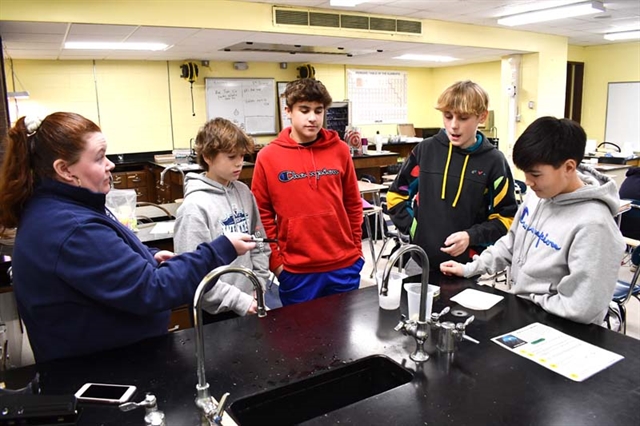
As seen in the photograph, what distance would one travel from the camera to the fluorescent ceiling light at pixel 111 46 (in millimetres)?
5237

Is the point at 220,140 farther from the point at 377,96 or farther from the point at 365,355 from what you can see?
the point at 377,96

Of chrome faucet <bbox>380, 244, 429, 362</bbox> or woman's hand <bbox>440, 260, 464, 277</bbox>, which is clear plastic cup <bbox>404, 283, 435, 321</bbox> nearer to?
chrome faucet <bbox>380, 244, 429, 362</bbox>

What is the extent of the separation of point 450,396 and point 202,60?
707 centimetres

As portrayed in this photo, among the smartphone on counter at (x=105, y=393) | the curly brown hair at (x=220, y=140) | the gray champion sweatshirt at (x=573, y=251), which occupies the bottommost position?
→ the smartphone on counter at (x=105, y=393)

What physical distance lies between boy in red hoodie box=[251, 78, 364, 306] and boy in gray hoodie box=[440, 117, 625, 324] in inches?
28.8

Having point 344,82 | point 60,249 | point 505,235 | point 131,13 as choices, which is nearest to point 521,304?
point 505,235

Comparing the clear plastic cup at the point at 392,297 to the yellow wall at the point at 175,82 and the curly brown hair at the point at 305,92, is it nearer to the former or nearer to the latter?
the curly brown hair at the point at 305,92

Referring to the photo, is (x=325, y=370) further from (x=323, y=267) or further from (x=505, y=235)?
(x=505, y=235)

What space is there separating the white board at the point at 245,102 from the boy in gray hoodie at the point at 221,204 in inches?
225

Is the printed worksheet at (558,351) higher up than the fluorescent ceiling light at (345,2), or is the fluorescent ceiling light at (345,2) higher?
the fluorescent ceiling light at (345,2)

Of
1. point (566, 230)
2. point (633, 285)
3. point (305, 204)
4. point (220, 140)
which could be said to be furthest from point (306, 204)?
point (633, 285)

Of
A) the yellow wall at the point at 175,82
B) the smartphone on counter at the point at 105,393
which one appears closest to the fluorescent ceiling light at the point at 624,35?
the yellow wall at the point at 175,82

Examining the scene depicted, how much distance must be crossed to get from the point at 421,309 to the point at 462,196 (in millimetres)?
772

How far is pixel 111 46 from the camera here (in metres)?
5.57
